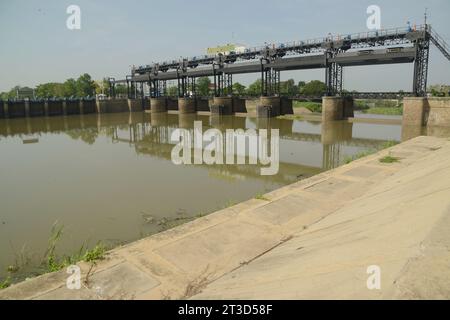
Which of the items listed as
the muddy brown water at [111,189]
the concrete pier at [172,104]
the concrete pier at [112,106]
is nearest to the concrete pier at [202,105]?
the concrete pier at [172,104]

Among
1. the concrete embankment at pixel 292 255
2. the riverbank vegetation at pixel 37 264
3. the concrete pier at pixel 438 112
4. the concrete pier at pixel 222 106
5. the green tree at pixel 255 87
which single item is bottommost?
the riverbank vegetation at pixel 37 264

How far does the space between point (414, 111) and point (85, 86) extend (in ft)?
287

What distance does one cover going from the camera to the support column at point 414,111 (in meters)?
31.4

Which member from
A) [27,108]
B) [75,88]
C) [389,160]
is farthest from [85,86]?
[389,160]

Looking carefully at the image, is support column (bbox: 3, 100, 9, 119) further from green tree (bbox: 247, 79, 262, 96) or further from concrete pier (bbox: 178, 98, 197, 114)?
green tree (bbox: 247, 79, 262, 96)

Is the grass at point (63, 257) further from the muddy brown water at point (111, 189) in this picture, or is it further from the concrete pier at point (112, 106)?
the concrete pier at point (112, 106)

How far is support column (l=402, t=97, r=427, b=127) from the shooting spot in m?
31.4

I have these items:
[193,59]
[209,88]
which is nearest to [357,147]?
[193,59]

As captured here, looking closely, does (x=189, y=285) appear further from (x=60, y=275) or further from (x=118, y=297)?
(x=60, y=275)

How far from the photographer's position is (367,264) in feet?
12.1

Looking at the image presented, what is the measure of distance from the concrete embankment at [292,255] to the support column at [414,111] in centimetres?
2777

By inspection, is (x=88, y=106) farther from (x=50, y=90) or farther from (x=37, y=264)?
(x=37, y=264)

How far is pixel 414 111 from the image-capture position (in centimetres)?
3184
